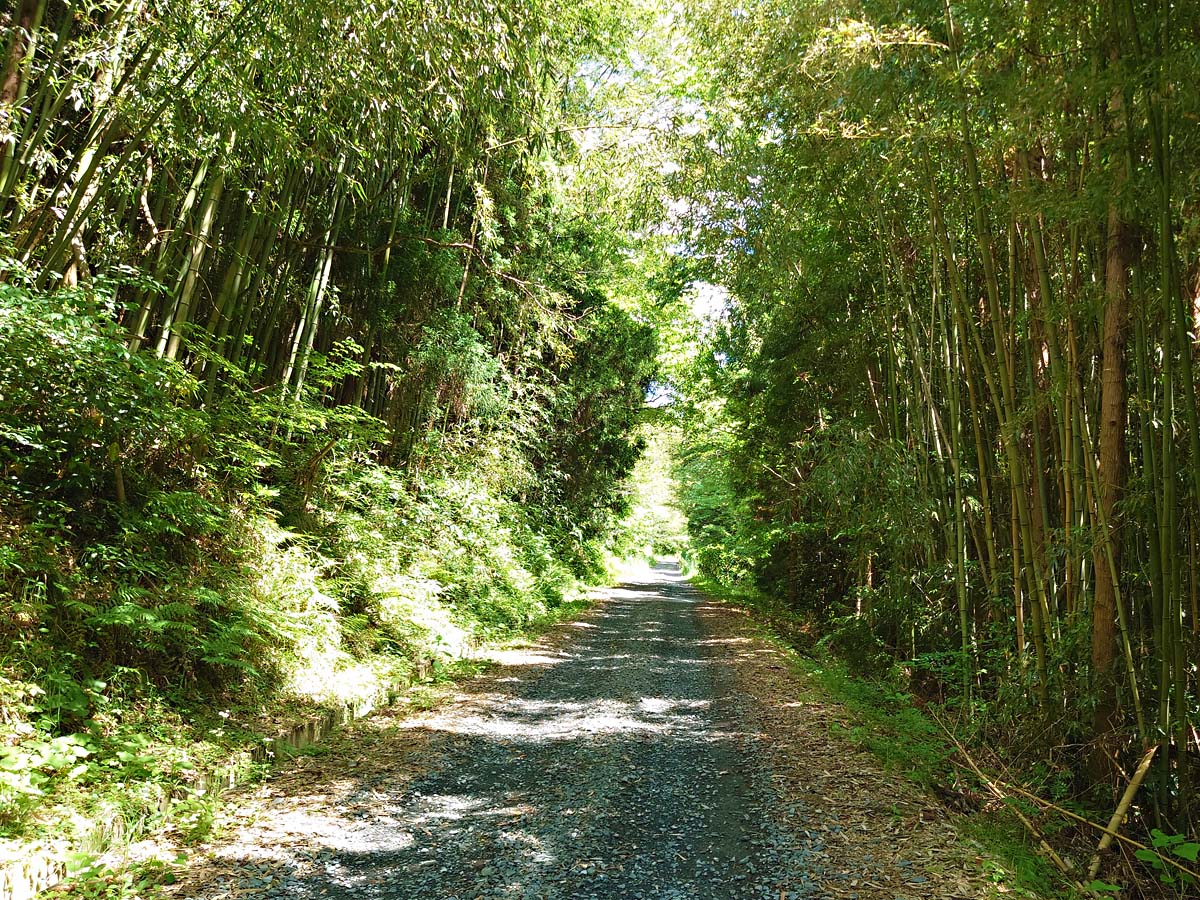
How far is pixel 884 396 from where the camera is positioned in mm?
6930

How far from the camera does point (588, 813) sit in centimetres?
287

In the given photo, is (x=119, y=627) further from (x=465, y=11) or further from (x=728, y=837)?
(x=465, y=11)

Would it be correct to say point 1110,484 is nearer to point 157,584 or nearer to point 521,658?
point 157,584

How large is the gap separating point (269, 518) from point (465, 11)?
329 cm

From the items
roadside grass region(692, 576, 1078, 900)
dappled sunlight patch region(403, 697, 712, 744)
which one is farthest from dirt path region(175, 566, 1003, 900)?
roadside grass region(692, 576, 1078, 900)

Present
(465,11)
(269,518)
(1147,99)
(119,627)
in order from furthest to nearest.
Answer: (269,518) → (465,11) → (119,627) → (1147,99)

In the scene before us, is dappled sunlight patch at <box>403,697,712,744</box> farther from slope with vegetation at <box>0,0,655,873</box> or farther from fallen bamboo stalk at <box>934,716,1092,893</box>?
fallen bamboo stalk at <box>934,716,1092,893</box>

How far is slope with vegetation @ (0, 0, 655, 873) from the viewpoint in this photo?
2.89m

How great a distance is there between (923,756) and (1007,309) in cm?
297

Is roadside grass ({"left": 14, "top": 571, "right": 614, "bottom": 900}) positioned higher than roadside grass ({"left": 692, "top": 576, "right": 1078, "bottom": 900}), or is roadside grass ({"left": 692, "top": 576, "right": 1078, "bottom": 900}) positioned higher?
roadside grass ({"left": 692, "top": 576, "right": 1078, "bottom": 900})

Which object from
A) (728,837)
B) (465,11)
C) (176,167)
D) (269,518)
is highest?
(465,11)

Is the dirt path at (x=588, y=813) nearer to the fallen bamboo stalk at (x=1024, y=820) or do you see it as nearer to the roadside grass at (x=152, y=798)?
the roadside grass at (x=152, y=798)

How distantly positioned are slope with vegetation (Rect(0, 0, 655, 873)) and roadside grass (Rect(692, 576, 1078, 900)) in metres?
2.96

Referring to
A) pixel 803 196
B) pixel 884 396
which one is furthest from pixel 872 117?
pixel 884 396
